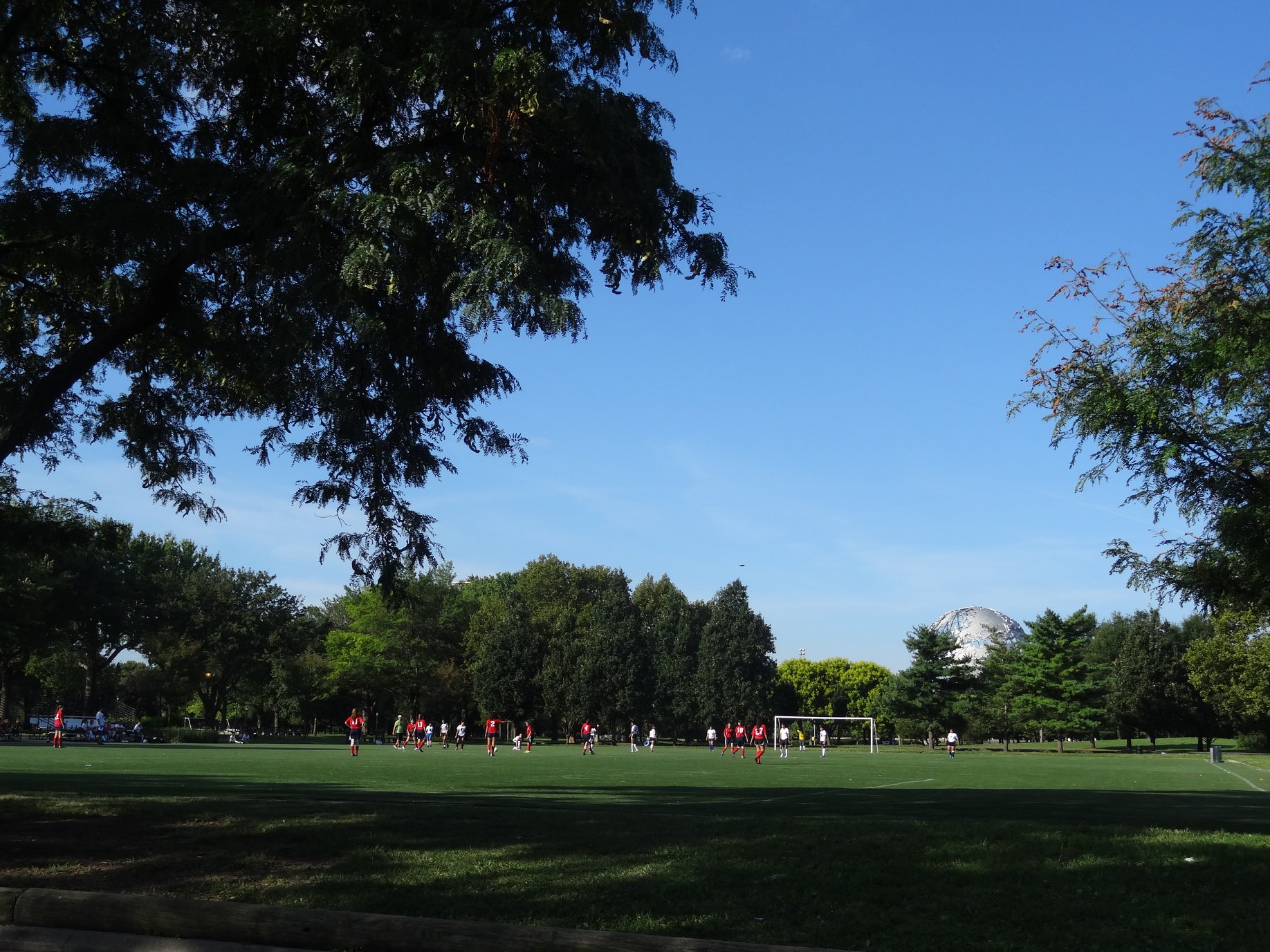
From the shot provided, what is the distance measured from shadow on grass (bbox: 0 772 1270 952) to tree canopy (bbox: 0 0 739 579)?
379 centimetres

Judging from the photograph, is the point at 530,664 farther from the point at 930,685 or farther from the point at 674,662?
the point at 930,685

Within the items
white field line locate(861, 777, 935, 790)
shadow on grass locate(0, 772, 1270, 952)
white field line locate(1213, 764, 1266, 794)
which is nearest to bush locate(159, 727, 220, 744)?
white field line locate(861, 777, 935, 790)

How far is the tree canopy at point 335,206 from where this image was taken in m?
11.2

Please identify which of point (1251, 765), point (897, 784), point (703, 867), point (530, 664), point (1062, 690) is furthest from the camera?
point (530, 664)

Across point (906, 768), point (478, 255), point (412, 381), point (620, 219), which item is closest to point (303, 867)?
point (412, 381)

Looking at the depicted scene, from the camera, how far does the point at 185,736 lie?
71.4 m

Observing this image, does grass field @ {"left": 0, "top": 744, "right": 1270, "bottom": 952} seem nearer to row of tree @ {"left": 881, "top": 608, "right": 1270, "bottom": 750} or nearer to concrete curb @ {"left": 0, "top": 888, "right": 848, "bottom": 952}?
concrete curb @ {"left": 0, "top": 888, "right": 848, "bottom": 952}

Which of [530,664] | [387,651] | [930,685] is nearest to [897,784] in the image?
[930,685]

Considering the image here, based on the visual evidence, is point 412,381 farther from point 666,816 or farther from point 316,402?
point 666,816

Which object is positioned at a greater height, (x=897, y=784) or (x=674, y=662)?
(x=674, y=662)

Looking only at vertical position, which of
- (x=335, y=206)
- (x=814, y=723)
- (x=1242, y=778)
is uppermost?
(x=335, y=206)

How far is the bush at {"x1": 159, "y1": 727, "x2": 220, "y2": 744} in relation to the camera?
71.1 meters

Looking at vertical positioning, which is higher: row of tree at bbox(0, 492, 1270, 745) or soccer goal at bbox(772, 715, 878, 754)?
row of tree at bbox(0, 492, 1270, 745)

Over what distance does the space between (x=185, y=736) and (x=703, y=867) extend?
6869cm
